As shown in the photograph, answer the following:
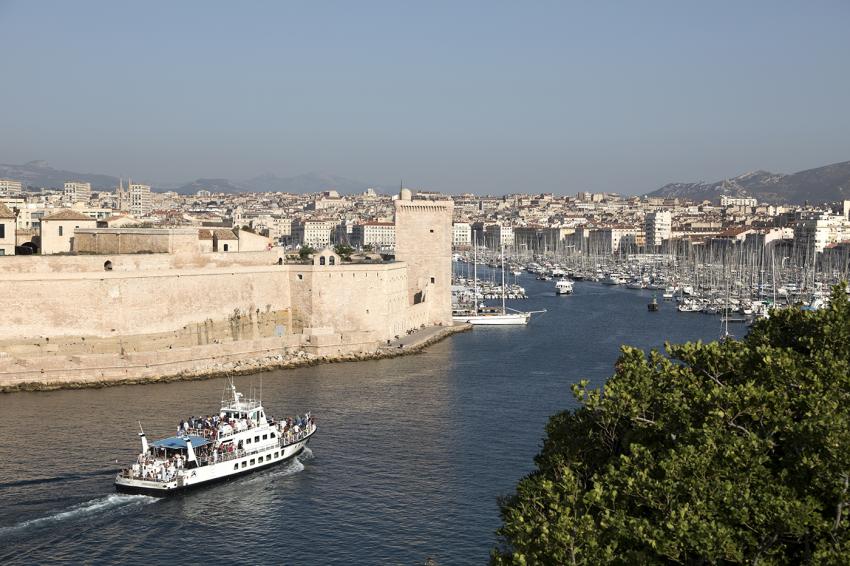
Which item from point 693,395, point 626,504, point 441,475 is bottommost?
point 441,475

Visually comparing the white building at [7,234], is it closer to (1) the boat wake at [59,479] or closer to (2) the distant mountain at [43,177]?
(1) the boat wake at [59,479]

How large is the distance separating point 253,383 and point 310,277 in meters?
4.53

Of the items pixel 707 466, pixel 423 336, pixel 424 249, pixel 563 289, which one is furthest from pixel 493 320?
pixel 707 466

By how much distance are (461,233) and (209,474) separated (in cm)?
7935

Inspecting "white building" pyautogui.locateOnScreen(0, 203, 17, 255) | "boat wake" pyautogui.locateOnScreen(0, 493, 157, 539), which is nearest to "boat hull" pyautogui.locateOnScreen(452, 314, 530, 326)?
"white building" pyautogui.locateOnScreen(0, 203, 17, 255)

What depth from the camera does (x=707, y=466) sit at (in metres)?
6.72

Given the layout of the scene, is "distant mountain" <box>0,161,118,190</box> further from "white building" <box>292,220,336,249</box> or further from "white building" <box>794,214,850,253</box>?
"white building" <box>794,214,850,253</box>

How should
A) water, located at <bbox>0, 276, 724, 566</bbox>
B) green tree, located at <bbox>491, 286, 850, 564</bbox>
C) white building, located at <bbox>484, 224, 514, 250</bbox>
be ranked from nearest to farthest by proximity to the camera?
green tree, located at <bbox>491, 286, 850, 564</bbox> < water, located at <bbox>0, 276, 724, 566</bbox> < white building, located at <bbox>484, 224, 514, 250</bbox>

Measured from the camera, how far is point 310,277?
23000mm

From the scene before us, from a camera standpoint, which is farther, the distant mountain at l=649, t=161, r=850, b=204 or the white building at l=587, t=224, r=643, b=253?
the distant mountain at l=649, t=161, r=850, b=204

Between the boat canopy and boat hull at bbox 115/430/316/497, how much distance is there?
0.33m

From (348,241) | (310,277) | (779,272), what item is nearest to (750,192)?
(348,241)

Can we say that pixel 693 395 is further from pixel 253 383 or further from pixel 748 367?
pixel 253 383

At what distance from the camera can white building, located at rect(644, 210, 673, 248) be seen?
7838 centimetres
